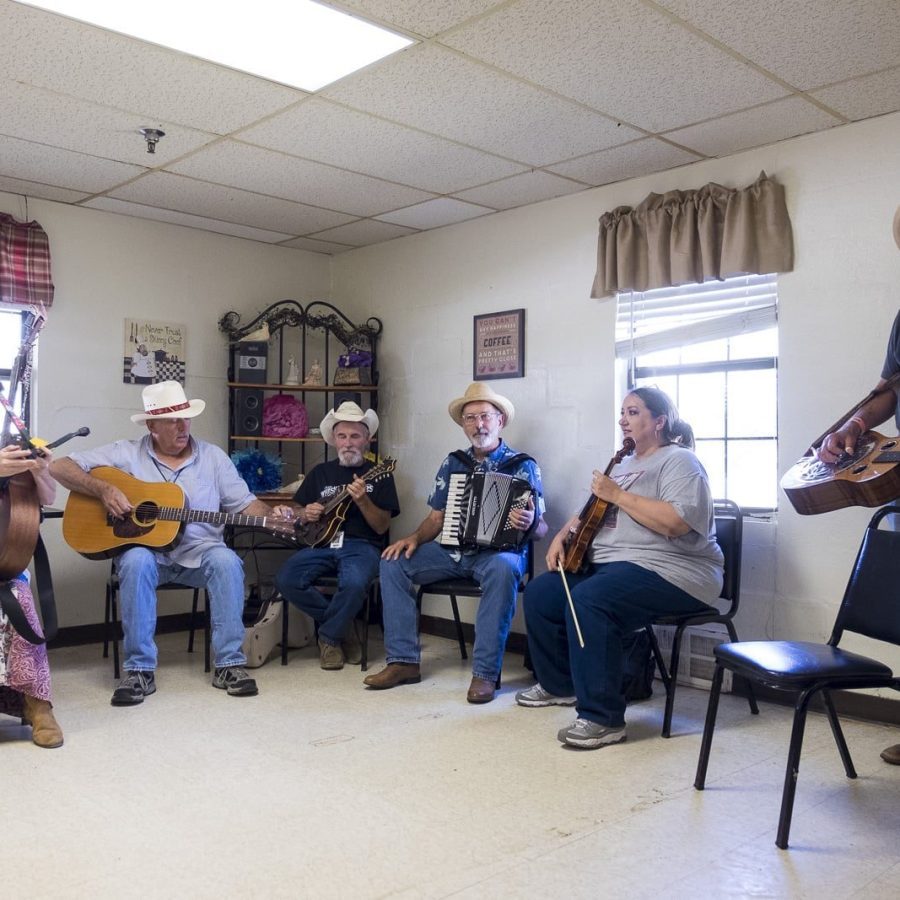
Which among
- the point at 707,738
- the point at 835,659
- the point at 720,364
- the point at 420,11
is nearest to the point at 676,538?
the point at 707,738

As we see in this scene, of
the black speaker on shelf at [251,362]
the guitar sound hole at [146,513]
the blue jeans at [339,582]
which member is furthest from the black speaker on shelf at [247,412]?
the guitar sound hole at [146,513]

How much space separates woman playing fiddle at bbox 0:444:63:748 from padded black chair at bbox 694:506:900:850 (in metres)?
2.12

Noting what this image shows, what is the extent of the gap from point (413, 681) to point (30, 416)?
2.28 metres

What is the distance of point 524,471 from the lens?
4.14m

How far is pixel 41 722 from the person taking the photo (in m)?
3.16

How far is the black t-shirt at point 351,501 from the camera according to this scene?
4.43 m

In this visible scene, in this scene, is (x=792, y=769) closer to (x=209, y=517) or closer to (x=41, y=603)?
(x=41, y=603)

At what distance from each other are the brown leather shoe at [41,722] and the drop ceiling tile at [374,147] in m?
2.22

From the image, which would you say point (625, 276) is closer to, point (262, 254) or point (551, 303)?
point (551, 303)

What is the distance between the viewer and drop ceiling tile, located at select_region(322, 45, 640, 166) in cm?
306

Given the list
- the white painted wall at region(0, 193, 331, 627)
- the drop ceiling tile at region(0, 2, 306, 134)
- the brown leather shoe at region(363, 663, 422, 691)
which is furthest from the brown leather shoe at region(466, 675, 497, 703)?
→ the drop ceiling tile at region(0, 2, 306, 134)

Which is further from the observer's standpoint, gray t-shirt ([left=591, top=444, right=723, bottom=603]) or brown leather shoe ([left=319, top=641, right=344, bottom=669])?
brown leather shoe ([left=319, top=641, right=344, bottom=669])

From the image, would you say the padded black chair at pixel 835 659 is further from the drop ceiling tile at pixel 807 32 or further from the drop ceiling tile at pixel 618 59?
the drop ceiling tile at pixel 618 59

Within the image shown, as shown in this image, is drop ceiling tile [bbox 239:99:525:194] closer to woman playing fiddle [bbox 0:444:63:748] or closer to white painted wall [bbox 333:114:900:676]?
white painted wall [bbox 333:114:900:676]
